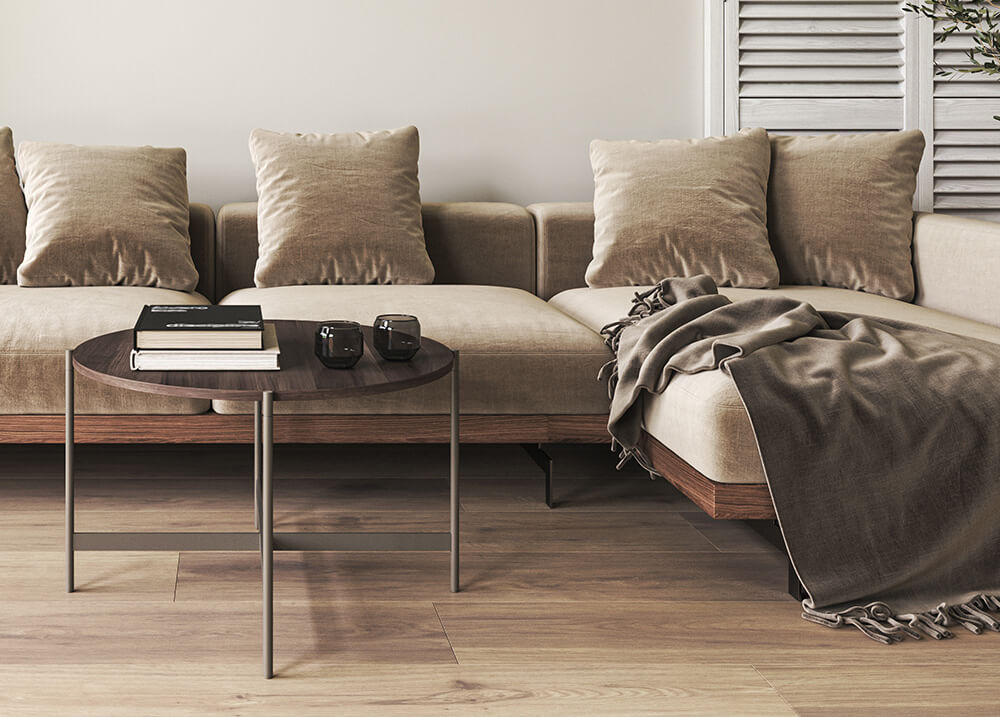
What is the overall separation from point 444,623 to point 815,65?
8.62ft

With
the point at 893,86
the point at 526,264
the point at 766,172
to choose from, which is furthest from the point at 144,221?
the point at 893,86

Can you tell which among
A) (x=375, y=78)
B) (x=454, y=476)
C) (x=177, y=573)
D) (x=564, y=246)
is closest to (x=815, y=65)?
(x=564, y=246)

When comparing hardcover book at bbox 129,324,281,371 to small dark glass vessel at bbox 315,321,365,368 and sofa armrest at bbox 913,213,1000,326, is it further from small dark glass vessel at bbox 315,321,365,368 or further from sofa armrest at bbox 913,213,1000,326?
sofa armrest at bbox 913,213,1000,326

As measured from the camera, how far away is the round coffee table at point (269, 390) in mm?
1651

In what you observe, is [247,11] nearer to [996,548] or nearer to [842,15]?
[842,15]

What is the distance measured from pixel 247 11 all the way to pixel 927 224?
2.32 metres

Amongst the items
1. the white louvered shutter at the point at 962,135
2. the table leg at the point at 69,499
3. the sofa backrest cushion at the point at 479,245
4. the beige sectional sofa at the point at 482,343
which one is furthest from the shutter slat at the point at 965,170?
the table leg at the point at 69,499

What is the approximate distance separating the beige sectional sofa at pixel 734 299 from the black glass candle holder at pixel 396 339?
542mm

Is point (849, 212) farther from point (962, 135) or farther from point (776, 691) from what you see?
point (776, 691)

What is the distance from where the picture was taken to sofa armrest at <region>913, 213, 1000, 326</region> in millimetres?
2822

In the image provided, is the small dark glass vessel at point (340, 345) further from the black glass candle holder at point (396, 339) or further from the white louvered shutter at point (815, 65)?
the white louvered shutter at point (815, 65)

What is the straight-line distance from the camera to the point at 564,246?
3307mm

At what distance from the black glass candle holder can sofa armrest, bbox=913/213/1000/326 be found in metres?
1.74

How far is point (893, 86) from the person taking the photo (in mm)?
3686
